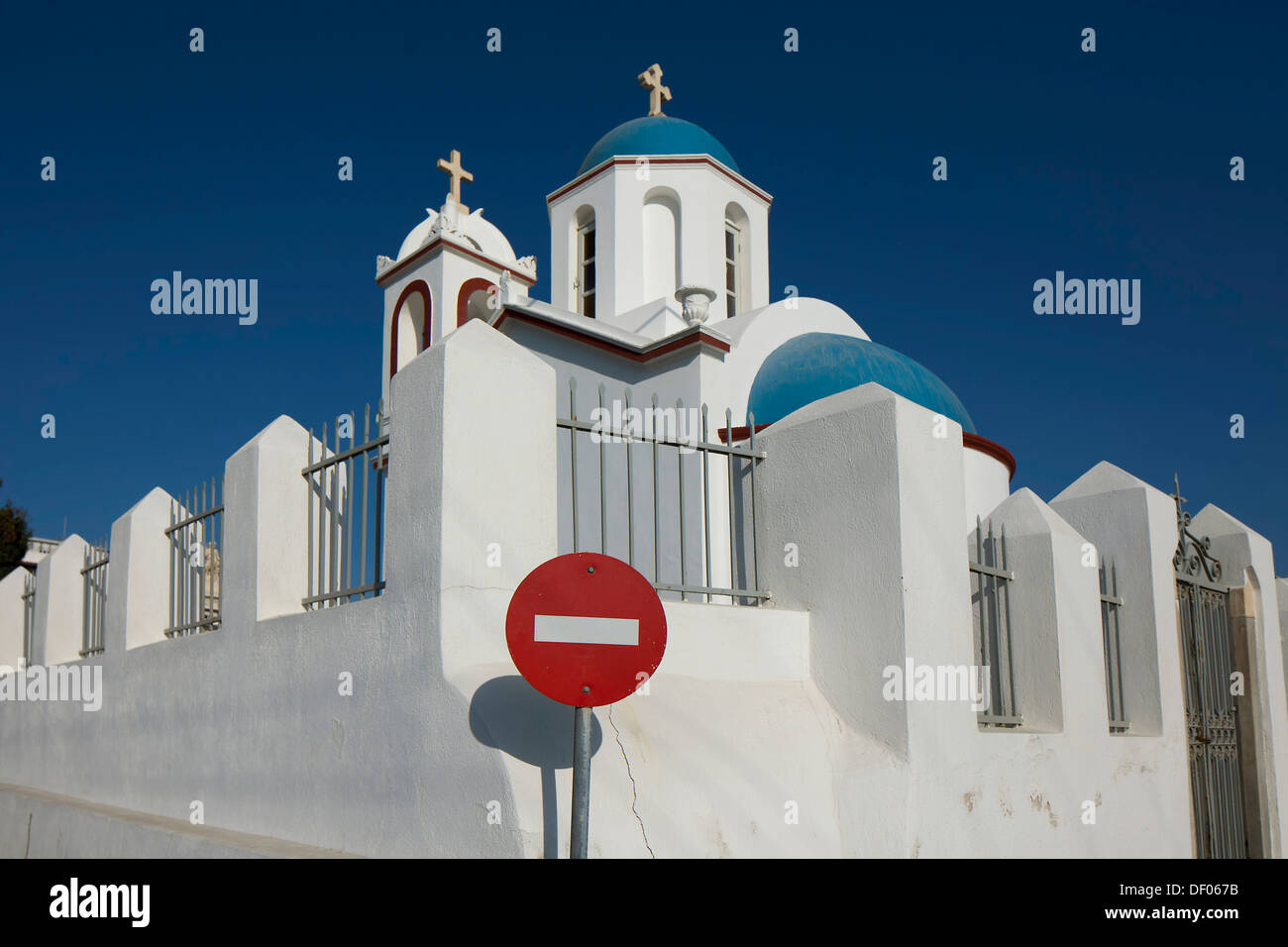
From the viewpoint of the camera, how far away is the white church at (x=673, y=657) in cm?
476

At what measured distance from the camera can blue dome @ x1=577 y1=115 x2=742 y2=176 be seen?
53.7 feet

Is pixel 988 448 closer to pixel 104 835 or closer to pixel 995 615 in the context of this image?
pixel 995 615

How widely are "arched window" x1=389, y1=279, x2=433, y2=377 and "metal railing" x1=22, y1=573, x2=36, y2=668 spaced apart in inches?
266

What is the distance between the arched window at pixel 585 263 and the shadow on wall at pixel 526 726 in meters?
12.1

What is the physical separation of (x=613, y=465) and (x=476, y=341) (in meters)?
4.72

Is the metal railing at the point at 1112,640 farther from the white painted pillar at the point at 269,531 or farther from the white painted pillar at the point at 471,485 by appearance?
the white painted pillar at the point at 269,531

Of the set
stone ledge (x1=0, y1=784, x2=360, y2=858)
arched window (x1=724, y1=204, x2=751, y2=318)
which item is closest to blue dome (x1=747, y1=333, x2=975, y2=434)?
arched window (x1=724, y1=204, x2=751, y2=318)

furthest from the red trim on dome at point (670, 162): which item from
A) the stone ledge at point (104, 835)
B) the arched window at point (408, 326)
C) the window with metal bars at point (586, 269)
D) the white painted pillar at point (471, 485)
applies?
the white painted pillar at point (471, 485)

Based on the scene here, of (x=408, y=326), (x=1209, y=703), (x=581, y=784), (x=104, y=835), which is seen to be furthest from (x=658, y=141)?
(x=581, y=784)

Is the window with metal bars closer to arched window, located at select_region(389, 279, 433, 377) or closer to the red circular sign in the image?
arched window, located at select_region(389, 279, 433, 377)

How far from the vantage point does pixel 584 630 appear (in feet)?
13.2
